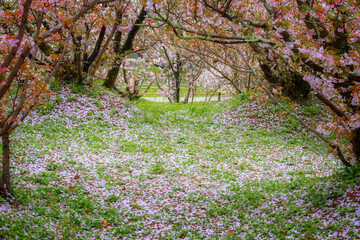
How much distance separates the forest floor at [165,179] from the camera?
16.1 ft

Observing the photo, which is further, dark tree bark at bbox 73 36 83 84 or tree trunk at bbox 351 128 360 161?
dark tree bark at bbox 73 36 83 84

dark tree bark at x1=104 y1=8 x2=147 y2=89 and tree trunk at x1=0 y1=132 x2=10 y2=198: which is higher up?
dark tree bark at x1=104 y1=8 x2=147 y2=89

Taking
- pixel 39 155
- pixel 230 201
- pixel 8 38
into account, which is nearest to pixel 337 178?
pixel 230 201

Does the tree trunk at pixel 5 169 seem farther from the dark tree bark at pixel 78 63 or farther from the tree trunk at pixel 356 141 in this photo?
the dark tree bark at pixel 78 63

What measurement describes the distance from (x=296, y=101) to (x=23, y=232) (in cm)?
1327

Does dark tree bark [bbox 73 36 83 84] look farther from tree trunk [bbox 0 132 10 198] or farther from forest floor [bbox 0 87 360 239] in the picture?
tree trunk [bbox 0 132 10 198]

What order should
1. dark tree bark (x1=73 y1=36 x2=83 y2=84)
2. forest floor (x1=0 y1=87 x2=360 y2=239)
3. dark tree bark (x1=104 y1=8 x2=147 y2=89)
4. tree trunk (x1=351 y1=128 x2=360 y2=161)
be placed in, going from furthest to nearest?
dark tree bark (x1=104 y1=8 x2=147 y2=89) < dark tree bark (x1=73 y1=36 x2=83 y2=84) < tree trunk (x1=351 y1=128 x2=360 y2=161) < forest floor (x1=0 y1=87 x2=360 y2=239)

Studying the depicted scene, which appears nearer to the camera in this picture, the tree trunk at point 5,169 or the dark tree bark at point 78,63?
the tree trunk at point 5,169

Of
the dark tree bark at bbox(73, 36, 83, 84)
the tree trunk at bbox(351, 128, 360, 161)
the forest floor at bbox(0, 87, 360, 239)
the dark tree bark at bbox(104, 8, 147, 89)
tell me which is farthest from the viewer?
the dark tree bark at bbox(104, 8, 147, 89)

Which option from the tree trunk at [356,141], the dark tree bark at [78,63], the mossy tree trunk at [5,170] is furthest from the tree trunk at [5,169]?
the dark tree bark at [78,63]

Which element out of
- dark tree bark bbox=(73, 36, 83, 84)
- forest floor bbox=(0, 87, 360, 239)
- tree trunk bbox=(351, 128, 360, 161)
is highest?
dark tree bark bbox=(73, 36, 83, 84)

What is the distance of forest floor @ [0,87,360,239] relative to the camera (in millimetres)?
4895

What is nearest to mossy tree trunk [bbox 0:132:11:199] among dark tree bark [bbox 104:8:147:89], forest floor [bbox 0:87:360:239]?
forest floor [bbox 0:87:360:239]

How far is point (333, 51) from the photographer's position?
5047 mm
